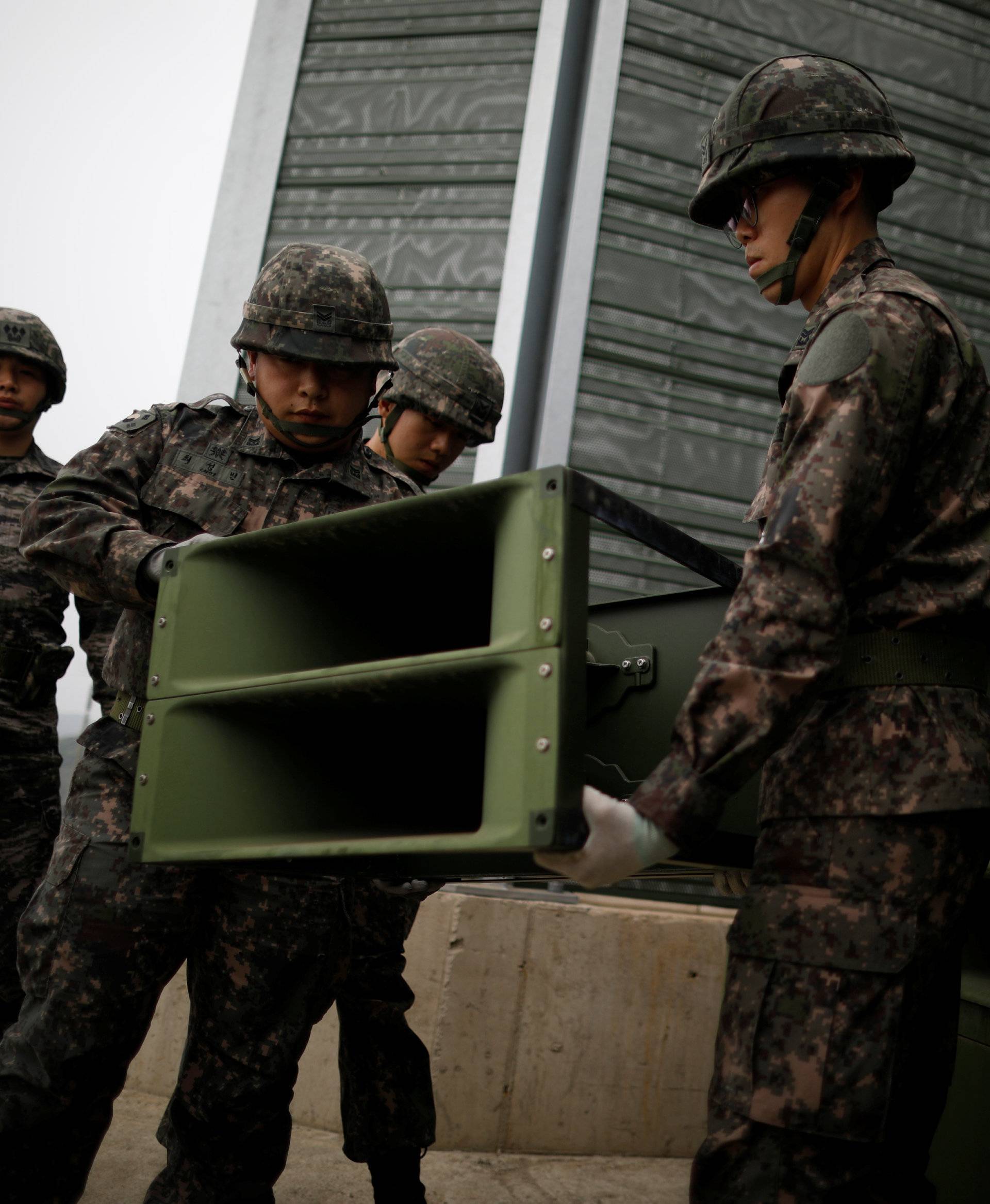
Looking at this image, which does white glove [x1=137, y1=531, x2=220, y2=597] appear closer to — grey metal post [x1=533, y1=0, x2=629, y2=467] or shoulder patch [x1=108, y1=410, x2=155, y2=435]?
shoulder patch [x1=108, y1=410, x2=155, y2=435]

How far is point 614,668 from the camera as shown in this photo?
6.34 ft

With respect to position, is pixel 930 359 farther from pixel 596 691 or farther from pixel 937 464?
pixel 596 691

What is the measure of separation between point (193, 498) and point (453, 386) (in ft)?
4.22

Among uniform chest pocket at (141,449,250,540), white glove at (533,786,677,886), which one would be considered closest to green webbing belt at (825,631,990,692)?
white glove at (533,786,677,886)

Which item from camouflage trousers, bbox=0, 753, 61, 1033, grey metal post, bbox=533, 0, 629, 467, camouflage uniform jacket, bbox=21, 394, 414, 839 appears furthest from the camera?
grey metal post, bbox=533, 0, 629, 467

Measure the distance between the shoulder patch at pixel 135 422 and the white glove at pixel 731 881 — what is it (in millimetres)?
1415

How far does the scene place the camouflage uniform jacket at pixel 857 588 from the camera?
1484mm

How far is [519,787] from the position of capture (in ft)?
4.66

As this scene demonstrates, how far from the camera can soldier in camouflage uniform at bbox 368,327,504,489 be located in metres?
3.52

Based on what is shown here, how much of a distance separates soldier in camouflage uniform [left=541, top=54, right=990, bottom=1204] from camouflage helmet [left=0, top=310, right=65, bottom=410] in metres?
3.07

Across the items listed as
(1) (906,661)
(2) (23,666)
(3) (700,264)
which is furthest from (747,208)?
(3) (700,264)

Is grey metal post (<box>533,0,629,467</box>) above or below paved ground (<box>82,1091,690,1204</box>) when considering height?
above

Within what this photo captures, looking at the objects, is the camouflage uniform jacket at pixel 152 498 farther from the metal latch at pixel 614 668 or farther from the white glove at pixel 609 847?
the white glove at pixel 609 847

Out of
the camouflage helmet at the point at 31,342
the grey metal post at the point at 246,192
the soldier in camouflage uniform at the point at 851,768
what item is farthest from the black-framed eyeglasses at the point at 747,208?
the grey metal post at the point at 246,192
